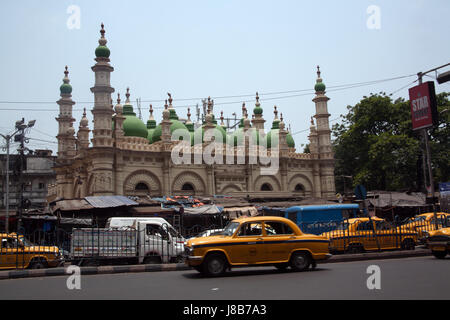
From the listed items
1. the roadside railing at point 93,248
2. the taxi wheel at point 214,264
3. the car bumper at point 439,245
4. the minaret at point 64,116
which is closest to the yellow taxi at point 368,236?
the car bumper at point 439,245

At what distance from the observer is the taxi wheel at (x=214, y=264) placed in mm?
10539

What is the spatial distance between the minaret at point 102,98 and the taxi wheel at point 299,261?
68.1 feet

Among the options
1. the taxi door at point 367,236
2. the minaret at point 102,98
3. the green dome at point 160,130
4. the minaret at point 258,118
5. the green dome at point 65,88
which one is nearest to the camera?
the taxi door at point 367,236

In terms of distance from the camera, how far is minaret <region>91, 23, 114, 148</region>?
29.3 meters

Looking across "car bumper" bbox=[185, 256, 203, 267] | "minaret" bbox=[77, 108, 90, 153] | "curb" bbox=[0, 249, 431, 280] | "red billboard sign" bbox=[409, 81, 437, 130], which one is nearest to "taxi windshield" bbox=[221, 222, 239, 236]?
"car bumper" bbox=[185, 256, 203, 267]

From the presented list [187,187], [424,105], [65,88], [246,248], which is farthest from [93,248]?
[65,88]

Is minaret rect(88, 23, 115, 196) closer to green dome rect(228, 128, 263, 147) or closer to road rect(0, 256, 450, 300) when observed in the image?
green dome rect(228, 128, 263, 147)

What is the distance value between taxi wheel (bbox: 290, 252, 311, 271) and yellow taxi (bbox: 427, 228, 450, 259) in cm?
448

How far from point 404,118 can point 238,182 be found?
14355 mm

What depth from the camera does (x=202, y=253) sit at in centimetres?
1049

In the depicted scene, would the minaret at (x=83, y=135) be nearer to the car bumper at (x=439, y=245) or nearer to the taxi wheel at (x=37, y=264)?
the taxi wheel at (x=37, y=264)

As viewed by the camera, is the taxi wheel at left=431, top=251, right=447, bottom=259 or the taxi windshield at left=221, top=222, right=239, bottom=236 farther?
the taxi wheel at left=431, top=251, right=447, bottom=259
